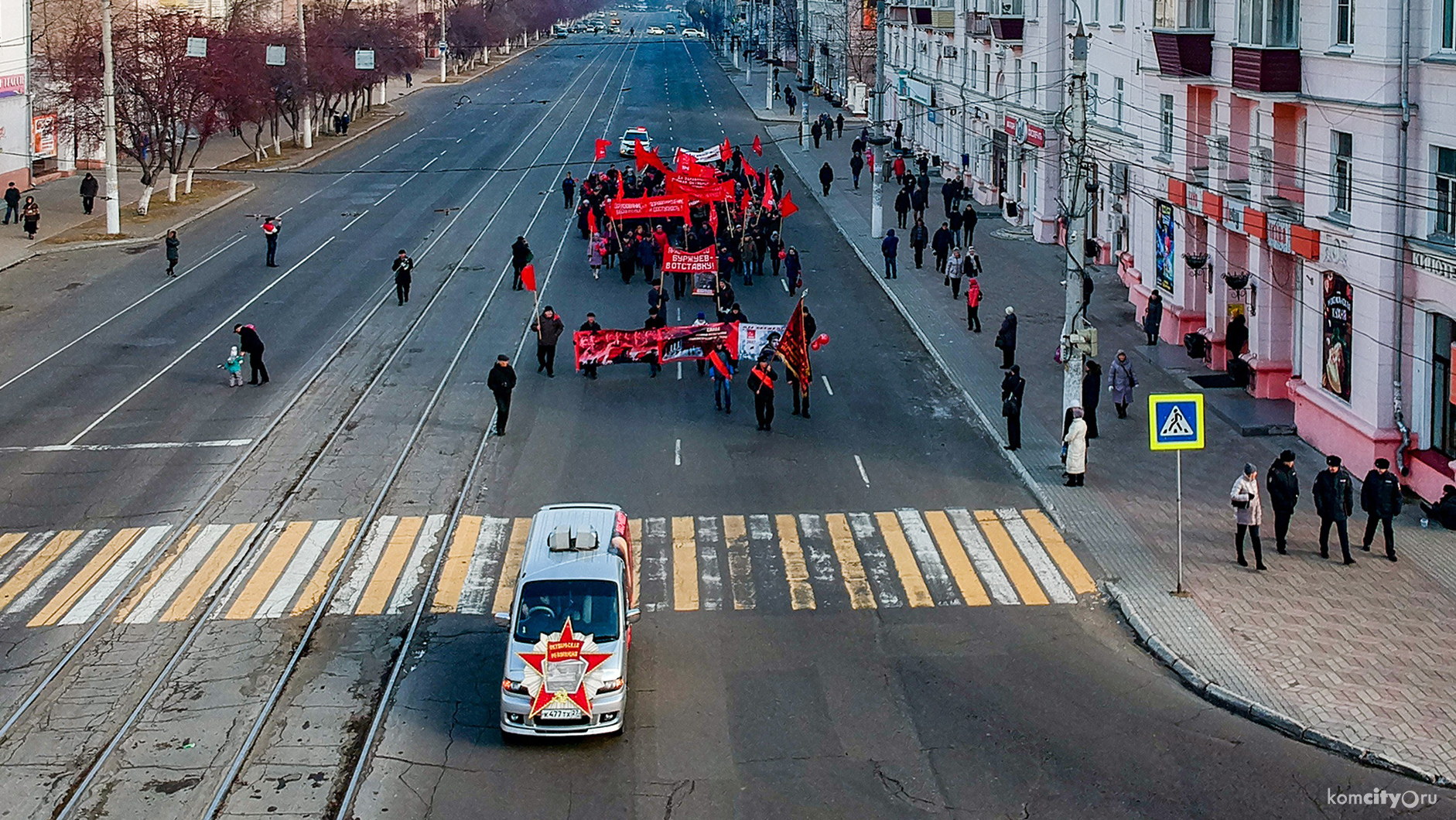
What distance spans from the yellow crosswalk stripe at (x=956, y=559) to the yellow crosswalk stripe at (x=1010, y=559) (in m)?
0.48

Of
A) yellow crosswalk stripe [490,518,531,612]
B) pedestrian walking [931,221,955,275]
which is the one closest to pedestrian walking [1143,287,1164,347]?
pedestrian walking [931,221,955,275]

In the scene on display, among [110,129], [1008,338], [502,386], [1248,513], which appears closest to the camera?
[1248,513]

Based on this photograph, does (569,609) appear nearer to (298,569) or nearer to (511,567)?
(511,567)

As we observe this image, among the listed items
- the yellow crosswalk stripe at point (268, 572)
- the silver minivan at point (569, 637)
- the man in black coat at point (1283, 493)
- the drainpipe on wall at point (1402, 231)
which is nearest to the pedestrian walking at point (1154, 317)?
the drainpipe on wall at point (1402, 231)

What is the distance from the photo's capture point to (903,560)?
22.7 m

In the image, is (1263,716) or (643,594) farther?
(643,594)

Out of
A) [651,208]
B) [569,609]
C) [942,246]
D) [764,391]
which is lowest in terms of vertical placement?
[569,609]

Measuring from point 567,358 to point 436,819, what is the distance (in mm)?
21558

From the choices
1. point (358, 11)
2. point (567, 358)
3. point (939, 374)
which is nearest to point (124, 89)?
point (567, 358)

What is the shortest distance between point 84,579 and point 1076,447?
49.7 ft

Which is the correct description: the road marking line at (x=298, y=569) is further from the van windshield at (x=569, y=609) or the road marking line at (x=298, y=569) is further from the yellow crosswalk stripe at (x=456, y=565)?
the van windshield at (x=569, y=609)

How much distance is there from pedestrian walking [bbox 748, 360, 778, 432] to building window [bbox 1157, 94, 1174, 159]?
13.9 meters

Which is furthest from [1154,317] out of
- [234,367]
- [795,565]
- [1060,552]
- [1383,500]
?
[234,367]

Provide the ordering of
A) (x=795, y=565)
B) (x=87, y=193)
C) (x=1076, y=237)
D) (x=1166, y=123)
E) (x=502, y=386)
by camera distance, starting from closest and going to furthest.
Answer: (x=795, y=565) → (x=1076, y=237) → (x=502, y=386) → (x=1166, y=123) → (x=87, y=193)
